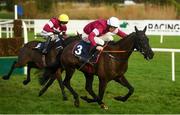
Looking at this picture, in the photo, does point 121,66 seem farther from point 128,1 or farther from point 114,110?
point 128,1

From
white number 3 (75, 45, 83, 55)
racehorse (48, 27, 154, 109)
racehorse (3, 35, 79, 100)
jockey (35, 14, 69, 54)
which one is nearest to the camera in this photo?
racehorse (48, 27, 154, 109)

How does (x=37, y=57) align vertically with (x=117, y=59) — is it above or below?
below

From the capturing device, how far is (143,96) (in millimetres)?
9258

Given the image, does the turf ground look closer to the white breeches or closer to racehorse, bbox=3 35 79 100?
racehorse, bbox=3 35 79 100

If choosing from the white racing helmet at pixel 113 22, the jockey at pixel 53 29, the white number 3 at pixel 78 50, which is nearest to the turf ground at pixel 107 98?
the white number 3 at pixel 78 50

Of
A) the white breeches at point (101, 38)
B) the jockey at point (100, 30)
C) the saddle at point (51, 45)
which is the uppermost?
the jockey at point (100, 30)

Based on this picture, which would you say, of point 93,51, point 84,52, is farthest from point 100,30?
point 84,52

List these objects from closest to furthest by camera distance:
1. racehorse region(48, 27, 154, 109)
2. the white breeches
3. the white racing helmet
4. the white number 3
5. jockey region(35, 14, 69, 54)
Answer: racehorse region(48, 27, 154, 109) → the white racing helmet → the white breeches → the white number 3 → jockey region(35, 14, 69, 54)

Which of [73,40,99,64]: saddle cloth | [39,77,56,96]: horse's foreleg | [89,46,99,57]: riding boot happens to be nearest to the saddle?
[39,77,56,96]: horse's foreleg

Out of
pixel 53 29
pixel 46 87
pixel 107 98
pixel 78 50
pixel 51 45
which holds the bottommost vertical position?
pixel 107 98

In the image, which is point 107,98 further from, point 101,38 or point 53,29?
point 53,29

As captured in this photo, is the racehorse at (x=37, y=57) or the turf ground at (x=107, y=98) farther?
the racehorse at (x=37, y=57)

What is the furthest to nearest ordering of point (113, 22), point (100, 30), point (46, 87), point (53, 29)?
point (53, 29) → point (46, 87) → point (100, 30) → point (113, 22)

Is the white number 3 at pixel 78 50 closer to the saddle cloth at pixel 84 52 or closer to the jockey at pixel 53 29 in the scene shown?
the saddle cloth at pixel 84 52
